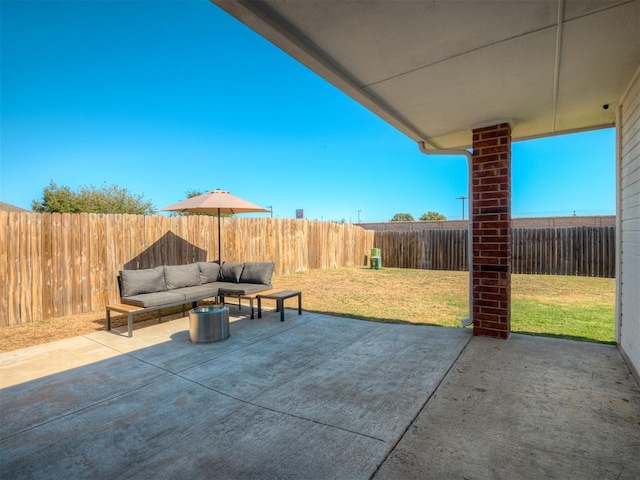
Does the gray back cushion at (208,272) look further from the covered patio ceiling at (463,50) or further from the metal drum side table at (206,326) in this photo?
the covered patio ceiling at (463,50)

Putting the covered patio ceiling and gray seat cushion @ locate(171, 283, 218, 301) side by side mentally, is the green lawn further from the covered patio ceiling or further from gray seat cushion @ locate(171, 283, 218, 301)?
the covered patio ceiling

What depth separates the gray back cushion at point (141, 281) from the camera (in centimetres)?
513

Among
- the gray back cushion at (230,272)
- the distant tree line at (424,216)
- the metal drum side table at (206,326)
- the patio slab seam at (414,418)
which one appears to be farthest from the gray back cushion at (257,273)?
the distant tree line at (424,216)

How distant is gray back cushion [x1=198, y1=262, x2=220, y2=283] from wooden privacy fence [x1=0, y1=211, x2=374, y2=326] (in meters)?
1.75

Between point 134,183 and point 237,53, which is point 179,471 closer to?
point 237,53

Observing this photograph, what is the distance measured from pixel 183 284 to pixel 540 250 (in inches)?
501

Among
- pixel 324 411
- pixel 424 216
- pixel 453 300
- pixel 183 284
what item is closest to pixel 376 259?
pixel 453 300

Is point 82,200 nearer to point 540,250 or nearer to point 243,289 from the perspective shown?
point 243,289

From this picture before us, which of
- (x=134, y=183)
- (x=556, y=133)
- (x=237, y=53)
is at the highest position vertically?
(x=237, y=53)

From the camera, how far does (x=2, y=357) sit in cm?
374

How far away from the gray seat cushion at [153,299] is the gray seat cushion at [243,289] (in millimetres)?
754

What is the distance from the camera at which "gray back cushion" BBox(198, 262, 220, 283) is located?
653cm

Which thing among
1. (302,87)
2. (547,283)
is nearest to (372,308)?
(547,283)

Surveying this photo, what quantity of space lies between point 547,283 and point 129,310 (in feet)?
36.4
